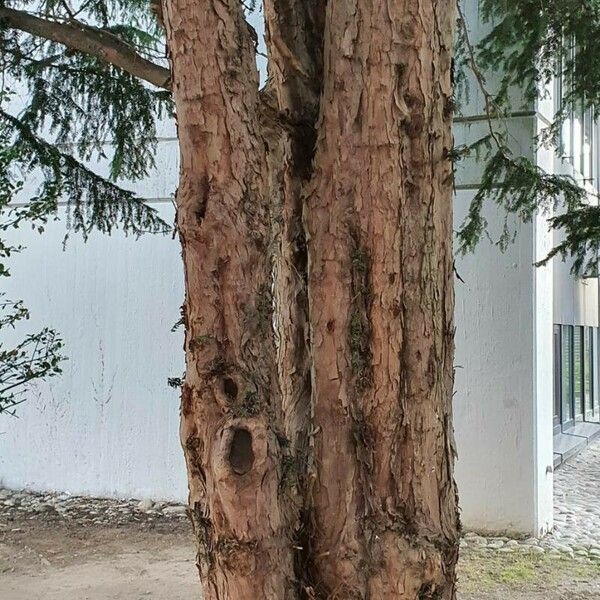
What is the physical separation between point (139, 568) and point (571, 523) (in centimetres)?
404

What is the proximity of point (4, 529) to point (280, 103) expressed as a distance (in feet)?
19.8

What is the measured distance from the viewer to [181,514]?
7828 mm

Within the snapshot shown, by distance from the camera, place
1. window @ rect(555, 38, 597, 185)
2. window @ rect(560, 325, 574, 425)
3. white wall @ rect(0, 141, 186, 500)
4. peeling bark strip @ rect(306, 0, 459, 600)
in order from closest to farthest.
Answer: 1. peeling bark strip @ rect(306, 0, 459, 600)
2. white wall @ rect(0, 141, 186, 500)
3. window @ rect(555, 38, 597, 185)
4. window @ rect(560, 325, 574, 425)

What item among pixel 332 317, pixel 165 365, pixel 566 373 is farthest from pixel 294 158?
pixel 566 373

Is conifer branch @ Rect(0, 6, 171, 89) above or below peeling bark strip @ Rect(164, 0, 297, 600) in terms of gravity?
above

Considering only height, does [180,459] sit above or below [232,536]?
below

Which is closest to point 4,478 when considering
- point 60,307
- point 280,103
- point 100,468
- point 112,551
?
point 100,468

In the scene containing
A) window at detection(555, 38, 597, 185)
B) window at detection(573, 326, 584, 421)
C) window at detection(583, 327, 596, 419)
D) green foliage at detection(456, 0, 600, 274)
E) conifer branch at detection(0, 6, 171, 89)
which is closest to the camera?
conifer branch at detection(0, 6, 171, 89)

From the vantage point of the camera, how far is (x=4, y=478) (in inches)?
350

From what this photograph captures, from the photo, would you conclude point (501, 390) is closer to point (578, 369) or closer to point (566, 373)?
point (566, 373)

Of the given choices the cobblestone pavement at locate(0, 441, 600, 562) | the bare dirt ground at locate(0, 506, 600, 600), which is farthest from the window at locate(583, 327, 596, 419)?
the bare dirt ground at locate(0, 506, 600, 600)

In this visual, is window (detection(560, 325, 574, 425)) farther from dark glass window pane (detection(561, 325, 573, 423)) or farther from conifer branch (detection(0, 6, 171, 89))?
conifer branch (detection(0, 6, 171, 89))

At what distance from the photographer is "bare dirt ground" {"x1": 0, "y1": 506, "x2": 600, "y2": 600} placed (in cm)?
564

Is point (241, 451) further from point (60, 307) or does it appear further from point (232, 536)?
point (60, 307)
